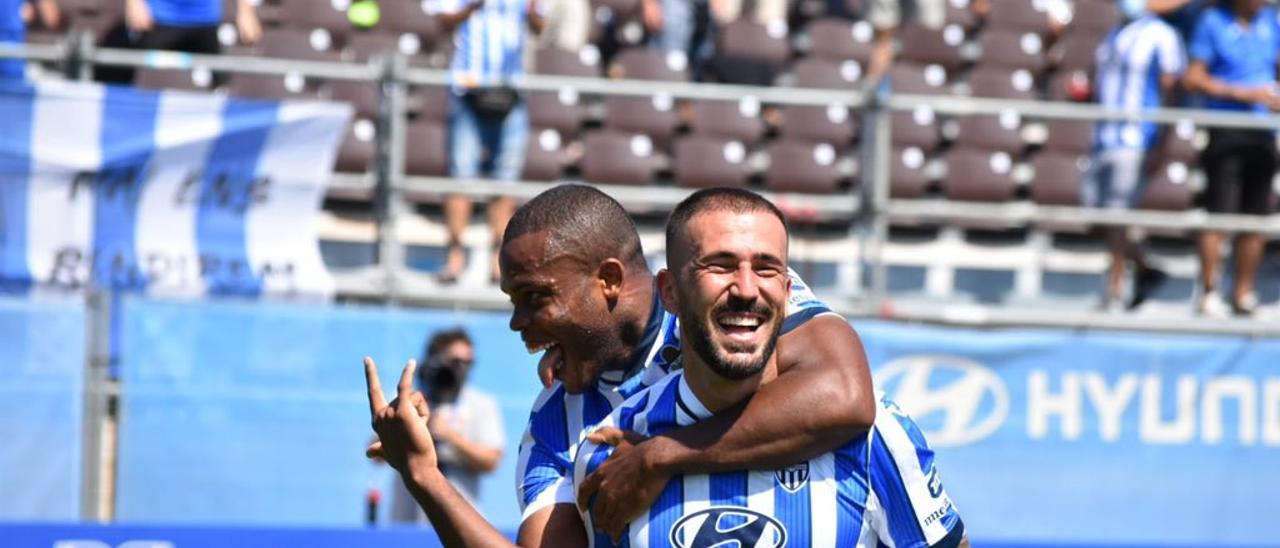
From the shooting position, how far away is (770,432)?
336 centimetres

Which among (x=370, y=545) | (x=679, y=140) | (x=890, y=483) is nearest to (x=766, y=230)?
(x=890, y=483)

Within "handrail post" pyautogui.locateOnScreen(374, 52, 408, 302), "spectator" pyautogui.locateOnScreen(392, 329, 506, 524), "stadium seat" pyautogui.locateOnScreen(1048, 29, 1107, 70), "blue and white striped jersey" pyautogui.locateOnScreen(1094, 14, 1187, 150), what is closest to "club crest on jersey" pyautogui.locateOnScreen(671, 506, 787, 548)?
"spectator" pyautogui.locateOnScreen(392, 329, 506, 524)

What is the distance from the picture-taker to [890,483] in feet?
11.5

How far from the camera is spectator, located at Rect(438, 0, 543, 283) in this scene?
31.0 ft

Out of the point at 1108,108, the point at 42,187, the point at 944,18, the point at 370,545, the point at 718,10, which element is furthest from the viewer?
the point at 944,18

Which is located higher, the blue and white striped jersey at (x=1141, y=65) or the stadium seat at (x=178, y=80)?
the blue and white striped jersey at (x=1141, y=65)

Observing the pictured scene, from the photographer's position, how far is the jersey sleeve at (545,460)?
147 inches

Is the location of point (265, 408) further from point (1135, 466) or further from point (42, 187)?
point (1135, 466)

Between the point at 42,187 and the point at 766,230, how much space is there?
602 cm

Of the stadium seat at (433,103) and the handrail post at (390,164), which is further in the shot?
the stadium seat at (433,103)

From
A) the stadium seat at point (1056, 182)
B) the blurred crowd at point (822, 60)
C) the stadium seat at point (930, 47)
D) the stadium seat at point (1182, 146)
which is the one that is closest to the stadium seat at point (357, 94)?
the blurred crowd at point (822, 60)

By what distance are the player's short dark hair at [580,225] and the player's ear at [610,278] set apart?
13 mm

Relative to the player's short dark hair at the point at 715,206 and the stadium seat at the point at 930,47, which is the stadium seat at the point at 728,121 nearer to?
the stadium seat at the point at 930,47

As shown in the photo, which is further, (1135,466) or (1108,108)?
(1108,108)
